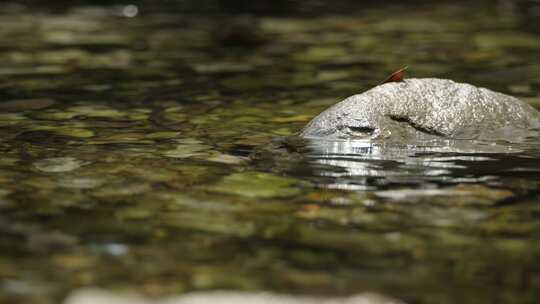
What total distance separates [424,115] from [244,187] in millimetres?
924

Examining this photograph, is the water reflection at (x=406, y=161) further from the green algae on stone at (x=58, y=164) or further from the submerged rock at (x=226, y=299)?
the submerged rock at (x=226, y=299)

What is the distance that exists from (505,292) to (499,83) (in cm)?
286

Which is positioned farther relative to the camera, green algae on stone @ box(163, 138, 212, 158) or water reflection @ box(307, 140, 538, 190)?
green algae on stone @ box(163, 138, 212, 158)

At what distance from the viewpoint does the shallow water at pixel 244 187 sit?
7.29 feet

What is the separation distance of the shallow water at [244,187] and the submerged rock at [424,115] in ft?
0.38

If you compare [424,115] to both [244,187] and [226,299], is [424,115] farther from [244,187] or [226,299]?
[226,299]

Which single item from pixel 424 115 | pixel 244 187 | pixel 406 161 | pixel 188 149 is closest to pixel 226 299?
pixel 244 187

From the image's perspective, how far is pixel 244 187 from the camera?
2.93 m

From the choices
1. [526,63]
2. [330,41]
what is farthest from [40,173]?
[330,41]

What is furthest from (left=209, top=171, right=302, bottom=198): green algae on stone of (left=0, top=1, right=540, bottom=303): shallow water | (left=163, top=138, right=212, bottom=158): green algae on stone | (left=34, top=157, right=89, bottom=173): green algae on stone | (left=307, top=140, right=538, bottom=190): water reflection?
(left=34, top=157, right=89, bottom=173): green algae on stone

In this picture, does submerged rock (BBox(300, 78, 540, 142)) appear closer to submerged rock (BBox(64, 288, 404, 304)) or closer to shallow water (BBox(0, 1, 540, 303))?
shallow water (BBox(0, 1, 540, 303))

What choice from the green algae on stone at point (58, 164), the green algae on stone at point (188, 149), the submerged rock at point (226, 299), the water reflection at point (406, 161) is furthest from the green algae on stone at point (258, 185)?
the submerged rock at point (226, 299)

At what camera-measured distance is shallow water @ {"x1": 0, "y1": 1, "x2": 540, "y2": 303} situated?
87.4 inches

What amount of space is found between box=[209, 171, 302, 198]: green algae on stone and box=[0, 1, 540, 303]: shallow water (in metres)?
0.01
